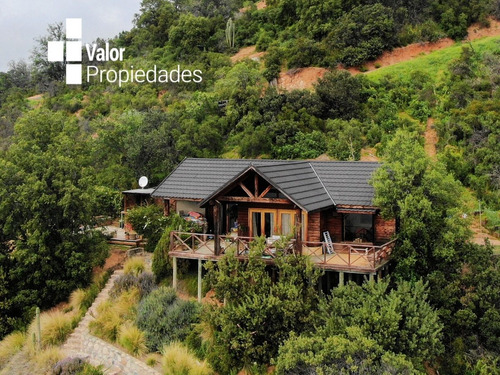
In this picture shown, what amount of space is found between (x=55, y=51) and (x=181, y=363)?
5743cm

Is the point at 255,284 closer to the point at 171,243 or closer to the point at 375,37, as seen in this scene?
the point at 171,243

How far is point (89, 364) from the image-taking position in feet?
53.4

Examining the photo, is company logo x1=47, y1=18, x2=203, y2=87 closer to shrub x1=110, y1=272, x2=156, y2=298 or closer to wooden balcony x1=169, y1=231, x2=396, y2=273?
shrub x1=110, y1=272, x2=156, y2=298

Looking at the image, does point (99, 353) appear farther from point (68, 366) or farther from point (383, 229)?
point (383, 229)

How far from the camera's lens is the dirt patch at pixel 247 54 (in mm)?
52031

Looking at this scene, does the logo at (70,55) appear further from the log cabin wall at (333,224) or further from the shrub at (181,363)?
the shrub at (181,363)

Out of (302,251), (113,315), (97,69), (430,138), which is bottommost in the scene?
(113,315)

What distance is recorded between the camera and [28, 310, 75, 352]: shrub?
692 inches

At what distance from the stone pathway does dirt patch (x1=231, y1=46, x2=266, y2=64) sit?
37.8m

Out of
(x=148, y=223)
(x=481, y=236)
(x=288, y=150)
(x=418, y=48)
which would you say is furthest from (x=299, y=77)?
(x=148, y=223)

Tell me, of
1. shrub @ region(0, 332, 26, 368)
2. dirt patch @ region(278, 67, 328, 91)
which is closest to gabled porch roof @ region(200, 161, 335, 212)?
shrub @ region(0, 332, 26, 368)

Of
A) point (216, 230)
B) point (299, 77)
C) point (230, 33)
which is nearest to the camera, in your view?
point (216, 230)

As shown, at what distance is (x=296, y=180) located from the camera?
720 inches

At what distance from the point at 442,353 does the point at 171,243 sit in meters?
9.47
